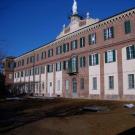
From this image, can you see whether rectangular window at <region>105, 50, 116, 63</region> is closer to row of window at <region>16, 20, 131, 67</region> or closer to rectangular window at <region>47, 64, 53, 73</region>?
row of window at <region>16, 20, 131, 67</region>

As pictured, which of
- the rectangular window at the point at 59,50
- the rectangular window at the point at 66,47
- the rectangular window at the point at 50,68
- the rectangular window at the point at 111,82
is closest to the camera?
the rectangular window at the point at 111,82

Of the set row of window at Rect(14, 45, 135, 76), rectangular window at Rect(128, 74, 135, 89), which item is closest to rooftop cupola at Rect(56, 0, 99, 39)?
row of window at Rect(14, 45, 135, 76)

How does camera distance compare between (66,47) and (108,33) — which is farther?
(66,47)

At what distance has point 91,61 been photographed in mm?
35844

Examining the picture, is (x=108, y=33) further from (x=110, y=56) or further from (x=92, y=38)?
(x=92, y=38)

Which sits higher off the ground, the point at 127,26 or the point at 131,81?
the point at 127,26

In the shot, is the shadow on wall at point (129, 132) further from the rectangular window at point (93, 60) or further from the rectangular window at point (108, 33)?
the rectangular window at point (93, 60)

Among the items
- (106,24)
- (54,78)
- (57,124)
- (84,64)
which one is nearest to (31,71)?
(54,78)

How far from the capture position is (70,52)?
4131cm

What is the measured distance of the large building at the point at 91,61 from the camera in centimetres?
2993

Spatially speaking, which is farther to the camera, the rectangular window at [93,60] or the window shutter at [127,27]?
the rectangular window at [93,60]

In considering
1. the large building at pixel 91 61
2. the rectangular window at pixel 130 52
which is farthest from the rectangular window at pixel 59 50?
the rectangular window at pixel 130 52

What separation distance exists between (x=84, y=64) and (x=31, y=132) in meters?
25.9

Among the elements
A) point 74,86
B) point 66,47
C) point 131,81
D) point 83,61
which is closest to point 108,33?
point 83,61
